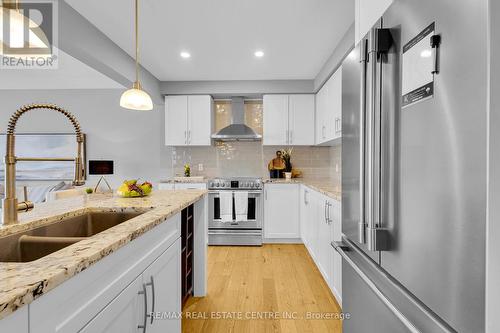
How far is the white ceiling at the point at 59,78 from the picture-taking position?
3.99m

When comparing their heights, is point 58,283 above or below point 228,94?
below

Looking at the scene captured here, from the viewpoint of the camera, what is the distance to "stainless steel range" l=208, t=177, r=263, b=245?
3.89 metres

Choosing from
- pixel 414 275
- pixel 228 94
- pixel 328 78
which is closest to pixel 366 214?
pixel 414 275

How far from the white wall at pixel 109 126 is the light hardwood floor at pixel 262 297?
2229mm

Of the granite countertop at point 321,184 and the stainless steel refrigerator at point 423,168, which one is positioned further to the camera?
the granite countertop at point 321,184

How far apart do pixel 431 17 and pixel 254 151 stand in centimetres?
390

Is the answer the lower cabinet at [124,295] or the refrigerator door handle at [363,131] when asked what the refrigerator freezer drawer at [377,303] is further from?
the lower cabinet at [124,295]

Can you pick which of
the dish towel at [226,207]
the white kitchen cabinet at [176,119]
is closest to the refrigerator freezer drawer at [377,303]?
the dish towel at [226,207]

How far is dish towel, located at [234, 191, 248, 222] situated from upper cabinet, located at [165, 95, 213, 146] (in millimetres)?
975

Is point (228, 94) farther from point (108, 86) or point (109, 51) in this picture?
point (108, 86)

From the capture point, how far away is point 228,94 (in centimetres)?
429

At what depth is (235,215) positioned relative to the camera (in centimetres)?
390

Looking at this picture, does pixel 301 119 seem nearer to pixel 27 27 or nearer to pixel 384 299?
pixel 27 27

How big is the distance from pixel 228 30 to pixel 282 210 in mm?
2437
